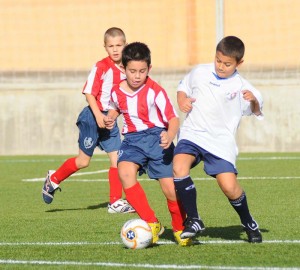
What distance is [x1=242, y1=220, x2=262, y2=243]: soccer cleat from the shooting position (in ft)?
26.4

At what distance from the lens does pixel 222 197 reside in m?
11.9

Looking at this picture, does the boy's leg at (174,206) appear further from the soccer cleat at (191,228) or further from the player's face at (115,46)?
the player's face at (115,46)

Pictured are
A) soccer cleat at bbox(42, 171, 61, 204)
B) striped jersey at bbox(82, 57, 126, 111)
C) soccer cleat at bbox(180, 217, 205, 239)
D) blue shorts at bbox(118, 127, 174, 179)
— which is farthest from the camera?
soccer cleat at bbox(42, 171, 61, 204)

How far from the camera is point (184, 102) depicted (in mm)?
8219

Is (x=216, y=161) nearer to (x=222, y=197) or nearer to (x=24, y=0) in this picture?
(x=222, y=197)

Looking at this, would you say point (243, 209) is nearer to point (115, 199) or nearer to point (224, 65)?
point (224, 65)

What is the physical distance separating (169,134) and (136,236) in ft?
2.92

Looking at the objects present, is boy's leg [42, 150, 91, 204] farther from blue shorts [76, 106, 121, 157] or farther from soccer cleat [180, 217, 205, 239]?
soccer cleat [180, 217, 205, 239]

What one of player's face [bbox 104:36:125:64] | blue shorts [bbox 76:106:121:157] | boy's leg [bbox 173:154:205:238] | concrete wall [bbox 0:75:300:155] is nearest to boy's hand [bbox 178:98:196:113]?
boy's leg [bbox 173:154:205:238]

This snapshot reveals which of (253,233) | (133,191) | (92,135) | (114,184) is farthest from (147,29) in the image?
(253,233)

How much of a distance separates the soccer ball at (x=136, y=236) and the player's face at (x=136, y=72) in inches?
45.6

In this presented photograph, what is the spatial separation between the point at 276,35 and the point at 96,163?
441 centimetres

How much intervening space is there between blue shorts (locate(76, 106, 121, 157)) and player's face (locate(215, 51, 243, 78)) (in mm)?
3233

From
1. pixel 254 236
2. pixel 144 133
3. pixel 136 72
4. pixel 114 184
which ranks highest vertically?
pixel 136 72
